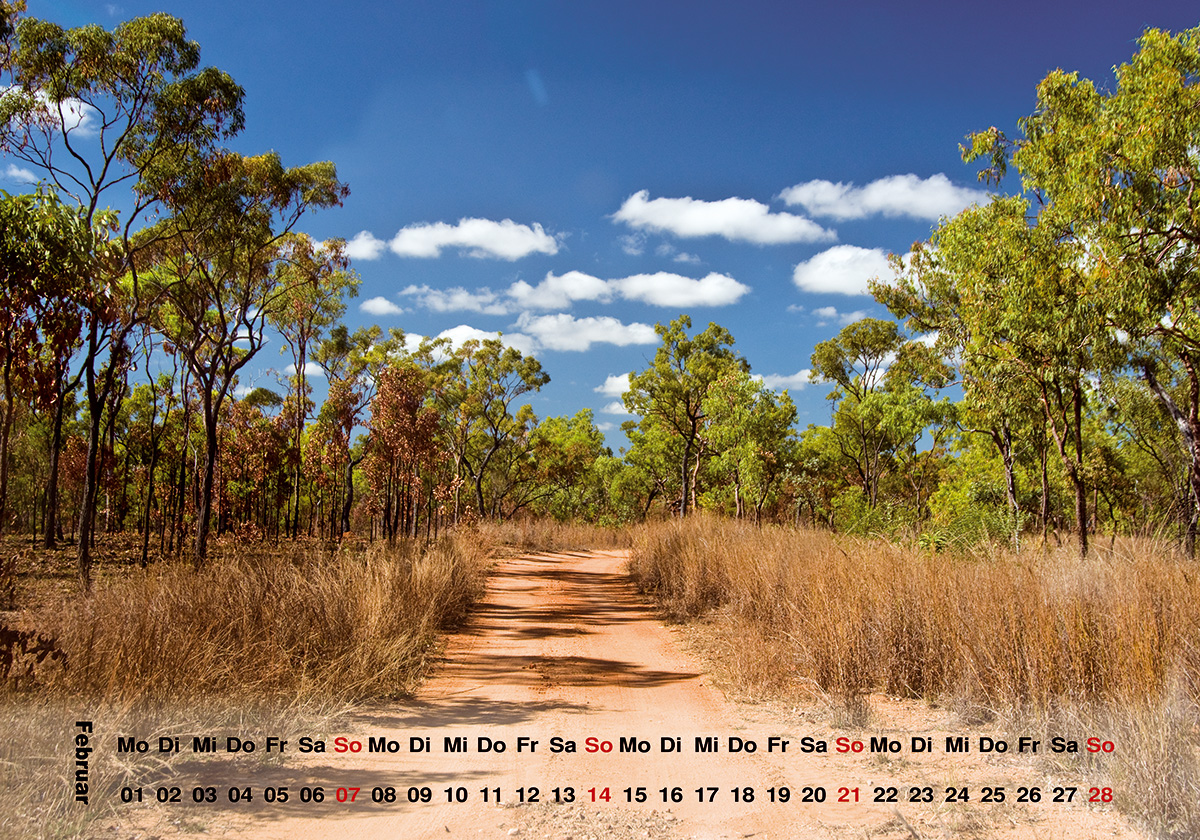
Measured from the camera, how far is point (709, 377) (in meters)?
30.7

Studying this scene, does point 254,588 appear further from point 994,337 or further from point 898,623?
point 994,337

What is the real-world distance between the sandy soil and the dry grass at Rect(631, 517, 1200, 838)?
1.13 feet

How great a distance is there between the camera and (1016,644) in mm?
5789

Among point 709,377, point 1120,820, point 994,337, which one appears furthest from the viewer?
point 709,377

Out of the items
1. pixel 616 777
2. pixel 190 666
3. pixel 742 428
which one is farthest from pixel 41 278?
pixel 742 428

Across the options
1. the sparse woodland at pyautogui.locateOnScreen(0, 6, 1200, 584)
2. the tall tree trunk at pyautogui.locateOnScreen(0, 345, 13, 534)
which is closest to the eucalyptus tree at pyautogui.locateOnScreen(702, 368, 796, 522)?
the sparse woodland at pyautogui.locateOnScreen(0, 6, 1200, 584)

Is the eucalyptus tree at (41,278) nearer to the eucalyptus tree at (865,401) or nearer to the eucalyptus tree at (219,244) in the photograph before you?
the eucalyptus tree at (219,244)

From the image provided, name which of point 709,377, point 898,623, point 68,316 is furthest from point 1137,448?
point 68,316

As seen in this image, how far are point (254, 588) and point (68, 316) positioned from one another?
3.55 meters

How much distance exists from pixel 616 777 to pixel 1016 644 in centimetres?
358

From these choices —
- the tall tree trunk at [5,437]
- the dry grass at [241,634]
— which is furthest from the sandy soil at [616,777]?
the tall tree trunk at [5,437]

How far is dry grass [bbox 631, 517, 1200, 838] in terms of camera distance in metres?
4.21

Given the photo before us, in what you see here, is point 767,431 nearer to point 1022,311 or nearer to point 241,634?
point 1022,311

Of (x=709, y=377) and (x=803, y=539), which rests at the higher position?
(x=709, y=377)
